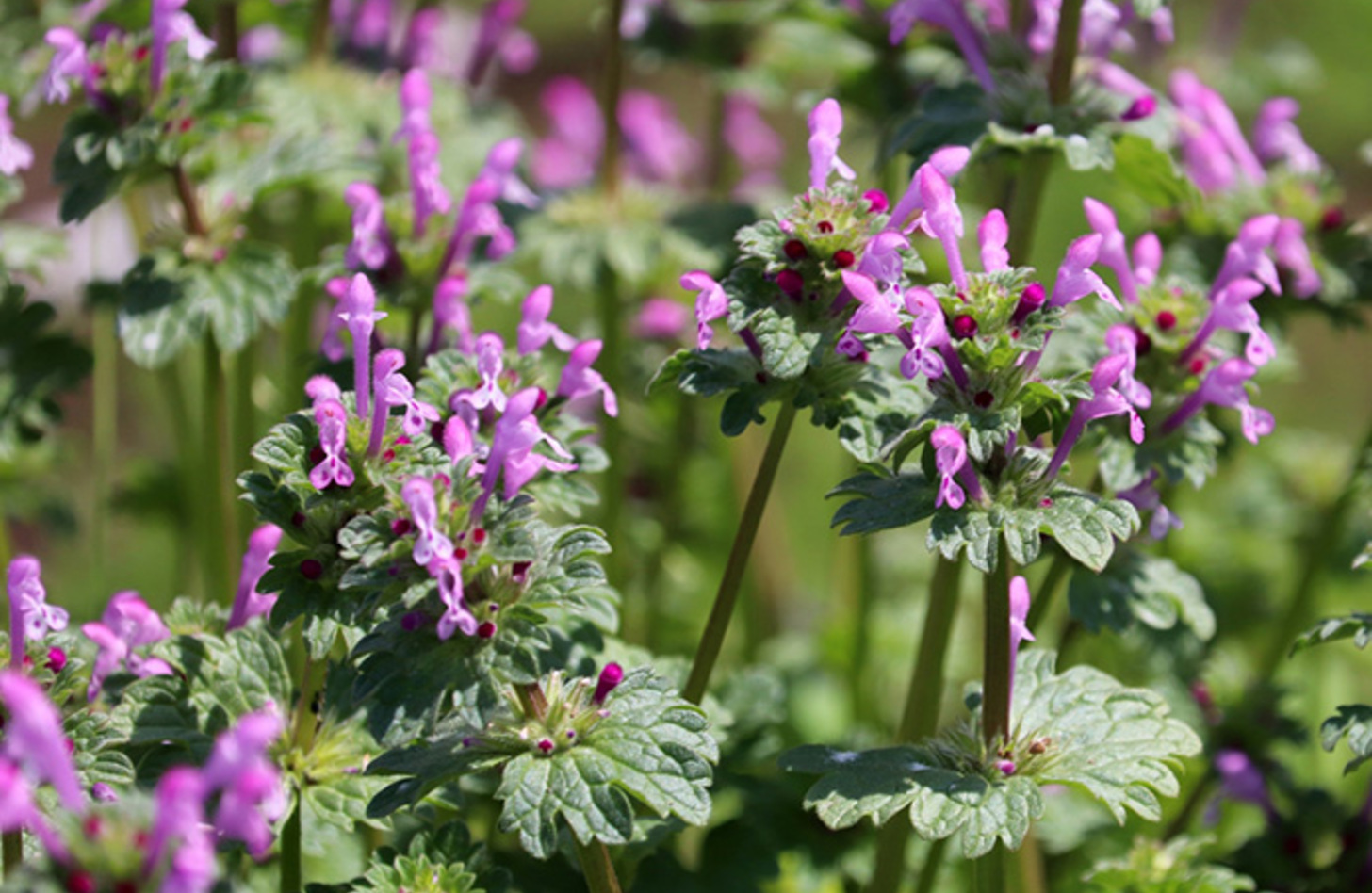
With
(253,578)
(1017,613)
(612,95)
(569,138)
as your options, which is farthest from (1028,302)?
(569,138)

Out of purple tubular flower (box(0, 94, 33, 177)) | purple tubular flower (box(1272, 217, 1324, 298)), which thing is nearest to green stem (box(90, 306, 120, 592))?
purple tubular flower (box(0, 94, 33, 177))

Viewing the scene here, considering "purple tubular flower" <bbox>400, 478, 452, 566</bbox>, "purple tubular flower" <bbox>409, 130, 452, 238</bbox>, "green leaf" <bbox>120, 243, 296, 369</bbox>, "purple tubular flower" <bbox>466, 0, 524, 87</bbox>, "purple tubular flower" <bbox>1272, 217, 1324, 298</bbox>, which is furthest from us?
"purple tubular flower" <bbox>466, 0, 524, 87</bbox>

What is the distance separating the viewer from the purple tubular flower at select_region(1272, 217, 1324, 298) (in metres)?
2.98

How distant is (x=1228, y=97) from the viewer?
Result: 179 inches

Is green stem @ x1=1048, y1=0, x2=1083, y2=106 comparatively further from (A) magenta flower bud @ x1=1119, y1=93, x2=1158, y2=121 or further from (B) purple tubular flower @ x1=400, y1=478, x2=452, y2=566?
(B) purple tubular flower @ x1=400, y1=478, x2=452, y2=566

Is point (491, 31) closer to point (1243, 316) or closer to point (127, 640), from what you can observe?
point (127, 640)

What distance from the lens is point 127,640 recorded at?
2.37 meters

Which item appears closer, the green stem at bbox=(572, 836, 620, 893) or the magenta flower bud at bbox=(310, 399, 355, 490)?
the magenta flower bud at bbox=(310, 399, 355, 490)

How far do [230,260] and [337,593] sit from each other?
1173mm

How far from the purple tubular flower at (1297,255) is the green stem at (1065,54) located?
0.54 metres

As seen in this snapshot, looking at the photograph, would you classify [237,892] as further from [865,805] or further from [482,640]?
[865,805]

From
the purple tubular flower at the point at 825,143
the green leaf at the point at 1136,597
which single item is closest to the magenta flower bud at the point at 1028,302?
the purple tubular flower at the point at 825,143

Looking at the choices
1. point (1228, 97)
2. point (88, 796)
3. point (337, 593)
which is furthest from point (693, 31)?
point (88, 796)

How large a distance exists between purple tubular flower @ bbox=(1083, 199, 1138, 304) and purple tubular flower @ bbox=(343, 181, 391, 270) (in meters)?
1.25
